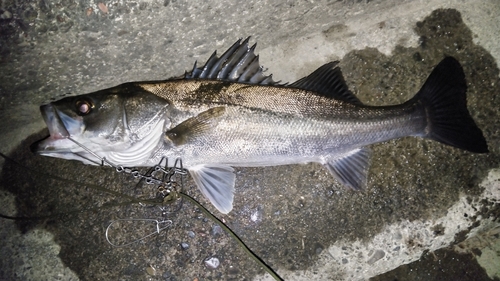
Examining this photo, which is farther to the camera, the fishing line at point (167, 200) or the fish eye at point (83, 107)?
the fishing line at point (167, 200)

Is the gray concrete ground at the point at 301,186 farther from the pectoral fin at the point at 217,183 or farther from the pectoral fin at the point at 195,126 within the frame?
the pectoral fin at the point at 195,126

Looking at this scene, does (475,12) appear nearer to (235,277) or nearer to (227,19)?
(227,19)

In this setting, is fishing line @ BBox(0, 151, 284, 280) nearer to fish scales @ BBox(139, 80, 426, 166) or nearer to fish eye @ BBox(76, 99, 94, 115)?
fish scales @ BBox(139, 80, 426, 166)

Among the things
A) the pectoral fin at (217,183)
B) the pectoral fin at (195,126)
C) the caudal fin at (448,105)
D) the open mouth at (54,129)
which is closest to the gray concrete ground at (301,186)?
the pectoral fin at (217,183)

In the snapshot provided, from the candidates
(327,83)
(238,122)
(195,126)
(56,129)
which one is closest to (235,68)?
(238,122)

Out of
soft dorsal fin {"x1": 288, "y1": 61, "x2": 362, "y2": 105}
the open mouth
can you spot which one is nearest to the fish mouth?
the open mouth

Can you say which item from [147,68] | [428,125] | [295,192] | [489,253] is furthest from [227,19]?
[489,253]
